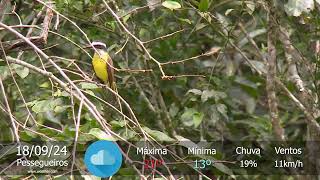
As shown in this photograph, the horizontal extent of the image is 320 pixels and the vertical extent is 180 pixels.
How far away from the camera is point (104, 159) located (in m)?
1.88

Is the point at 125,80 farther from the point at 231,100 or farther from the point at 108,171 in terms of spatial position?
the point at 108,171

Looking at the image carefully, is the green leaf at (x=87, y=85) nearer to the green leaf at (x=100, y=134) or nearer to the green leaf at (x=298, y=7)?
the green leaf at (x=100, y=134)

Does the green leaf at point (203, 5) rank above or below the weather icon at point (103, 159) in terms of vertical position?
above

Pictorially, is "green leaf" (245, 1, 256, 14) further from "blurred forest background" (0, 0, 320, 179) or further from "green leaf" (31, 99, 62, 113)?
"green leaf" (31, 99, 62, 113)

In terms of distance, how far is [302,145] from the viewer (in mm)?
3100

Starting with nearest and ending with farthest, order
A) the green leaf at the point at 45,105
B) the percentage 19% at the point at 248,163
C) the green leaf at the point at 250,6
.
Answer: the green leaf at the point at 45,105
the green leaf at the point at 250,6
the percentage 19% at the point at 248,163

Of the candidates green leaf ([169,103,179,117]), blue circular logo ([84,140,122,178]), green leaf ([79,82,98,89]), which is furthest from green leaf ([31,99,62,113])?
green leaf ([169,103,179,117])

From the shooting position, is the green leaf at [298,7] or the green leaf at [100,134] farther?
the green leaf at [298,7]

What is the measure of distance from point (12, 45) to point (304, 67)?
1.48 m

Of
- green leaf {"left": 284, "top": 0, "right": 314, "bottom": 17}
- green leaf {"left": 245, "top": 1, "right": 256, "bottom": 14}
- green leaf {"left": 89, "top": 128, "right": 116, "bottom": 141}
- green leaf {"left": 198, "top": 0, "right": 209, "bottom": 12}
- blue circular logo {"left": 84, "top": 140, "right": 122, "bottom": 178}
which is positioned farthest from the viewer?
green leaf {"left": 245, "top": 1, "right": 256, "bottom": 14}

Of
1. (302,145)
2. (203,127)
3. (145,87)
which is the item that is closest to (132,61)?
(145,87)
